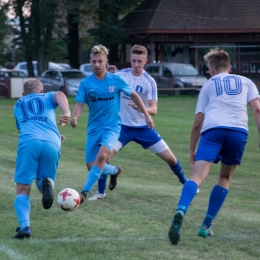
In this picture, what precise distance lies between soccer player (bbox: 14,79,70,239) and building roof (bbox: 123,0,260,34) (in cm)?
3674

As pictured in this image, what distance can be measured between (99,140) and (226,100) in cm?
223

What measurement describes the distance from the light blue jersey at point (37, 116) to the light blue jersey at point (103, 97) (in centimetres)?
138

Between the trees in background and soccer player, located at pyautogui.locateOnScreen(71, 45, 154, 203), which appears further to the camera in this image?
the trees in background

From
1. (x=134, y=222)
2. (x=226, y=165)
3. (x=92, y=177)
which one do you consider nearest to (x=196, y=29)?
(x=92, y=177)

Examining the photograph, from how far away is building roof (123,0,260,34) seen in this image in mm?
44781

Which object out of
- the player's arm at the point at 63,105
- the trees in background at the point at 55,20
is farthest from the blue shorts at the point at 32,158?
the trees in background at the point at 55,20

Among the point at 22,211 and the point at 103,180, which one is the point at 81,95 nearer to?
the point at 103,180

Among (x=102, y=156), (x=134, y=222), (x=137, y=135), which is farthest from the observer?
(x=137, y=135)

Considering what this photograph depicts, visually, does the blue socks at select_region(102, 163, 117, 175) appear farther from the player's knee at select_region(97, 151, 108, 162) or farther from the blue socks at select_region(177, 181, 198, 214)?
the blue socks at select_region(177, 181, 198, 214)

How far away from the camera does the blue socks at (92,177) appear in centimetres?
835

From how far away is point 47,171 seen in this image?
24.4ft

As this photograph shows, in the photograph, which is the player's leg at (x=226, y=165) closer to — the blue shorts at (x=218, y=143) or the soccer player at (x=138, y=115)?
the blue shorts at (x=218, y=143)

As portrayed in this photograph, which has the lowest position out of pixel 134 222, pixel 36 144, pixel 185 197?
pixel 134 222

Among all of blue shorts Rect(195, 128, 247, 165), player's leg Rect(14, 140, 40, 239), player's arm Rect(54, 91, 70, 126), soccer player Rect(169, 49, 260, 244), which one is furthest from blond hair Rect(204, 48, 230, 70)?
player's leg Rect(14, 140, 40, 239)
